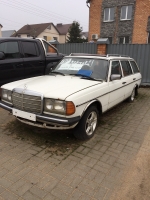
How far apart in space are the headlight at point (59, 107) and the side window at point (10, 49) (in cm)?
287

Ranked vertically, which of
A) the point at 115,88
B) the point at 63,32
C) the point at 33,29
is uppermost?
the point at 63,32

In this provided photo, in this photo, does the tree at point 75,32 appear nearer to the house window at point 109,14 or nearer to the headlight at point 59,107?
the house window at point 109,14

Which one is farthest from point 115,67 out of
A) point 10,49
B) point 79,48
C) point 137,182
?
point 79,48

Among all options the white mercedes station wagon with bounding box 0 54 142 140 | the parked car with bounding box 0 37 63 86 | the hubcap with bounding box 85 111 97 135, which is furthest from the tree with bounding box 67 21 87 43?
Result: the hubcap with bounding box 85 111 97 135

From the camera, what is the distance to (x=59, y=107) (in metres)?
2.93

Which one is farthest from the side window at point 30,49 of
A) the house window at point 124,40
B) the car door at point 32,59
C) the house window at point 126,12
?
the house window at point 126,12

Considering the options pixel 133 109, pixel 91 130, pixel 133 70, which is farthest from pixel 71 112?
pixel 133 70

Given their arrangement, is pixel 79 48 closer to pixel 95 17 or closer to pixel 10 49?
pixel 10 49

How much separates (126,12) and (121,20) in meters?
0.97

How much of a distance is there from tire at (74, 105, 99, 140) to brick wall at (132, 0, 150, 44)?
18445 millimetres

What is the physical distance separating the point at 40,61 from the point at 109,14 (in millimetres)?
18647

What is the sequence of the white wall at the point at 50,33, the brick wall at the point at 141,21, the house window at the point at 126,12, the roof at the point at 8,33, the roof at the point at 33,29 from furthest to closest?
the roof at the point at 8,33, the white wall at the point at 50,33, the roof at the point at 33,29, the house window at the point at 126,12, the brick wall at the point at 141,21

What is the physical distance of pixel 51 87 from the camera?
10.7 ft

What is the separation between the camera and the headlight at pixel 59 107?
287cm
